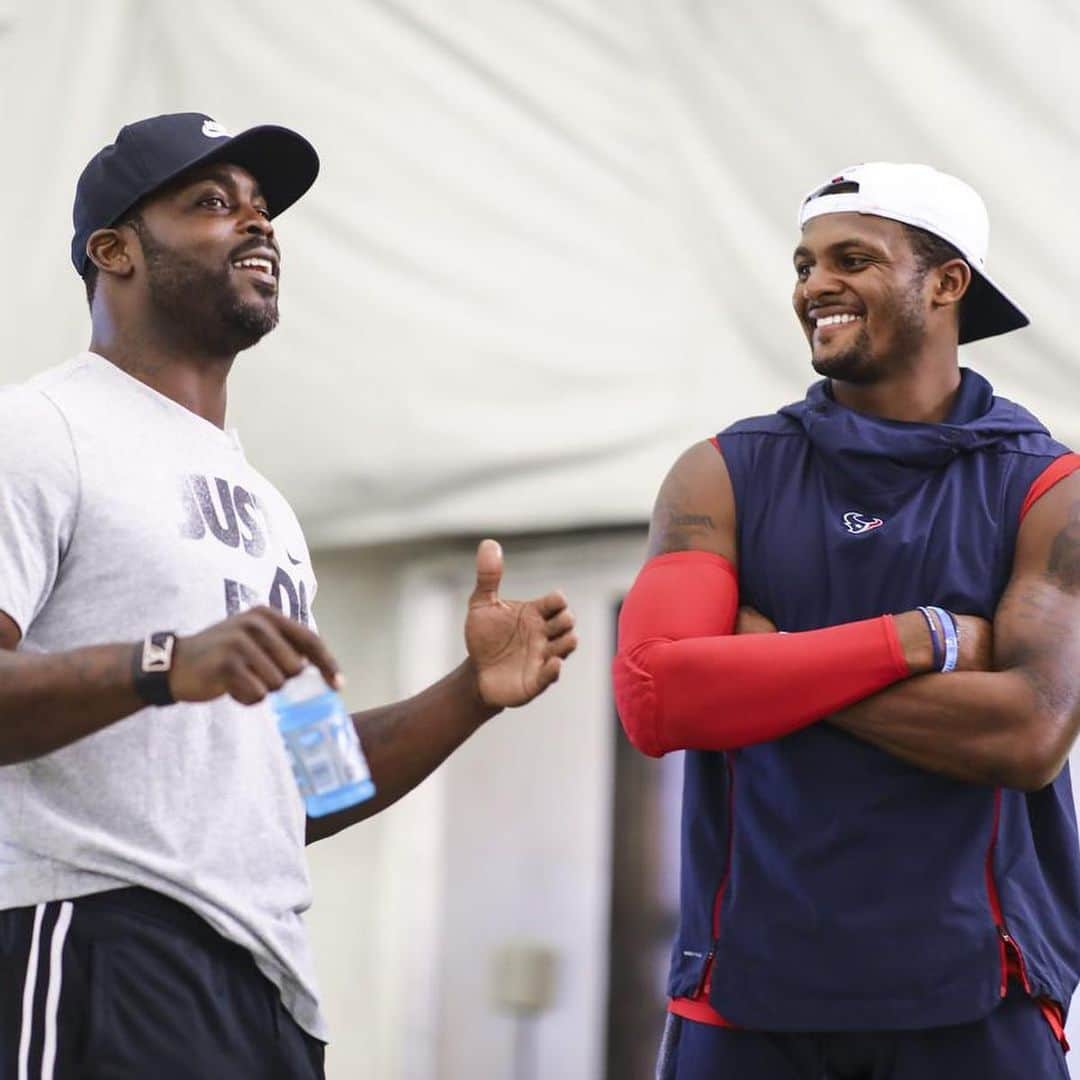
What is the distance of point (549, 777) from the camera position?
3658mm

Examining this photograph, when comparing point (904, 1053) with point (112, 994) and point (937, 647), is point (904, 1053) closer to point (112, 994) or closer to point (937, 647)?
point (937, 647)

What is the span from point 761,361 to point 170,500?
1.64 metres

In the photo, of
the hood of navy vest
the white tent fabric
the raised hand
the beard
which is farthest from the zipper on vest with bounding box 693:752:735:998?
the white tent fabric

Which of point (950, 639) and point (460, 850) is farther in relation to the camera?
point (460, 850)

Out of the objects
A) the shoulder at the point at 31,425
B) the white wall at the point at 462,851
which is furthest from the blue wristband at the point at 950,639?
the white wall at the point at 462,851

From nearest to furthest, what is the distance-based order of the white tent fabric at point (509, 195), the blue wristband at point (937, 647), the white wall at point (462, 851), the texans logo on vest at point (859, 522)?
the blue wristband at point (937, 647)
the texans logo on vest at point (859, 522)
the white tent fabric at point (509, 195)
the white wall at point (462, 851)

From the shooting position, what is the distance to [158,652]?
1.63 meters

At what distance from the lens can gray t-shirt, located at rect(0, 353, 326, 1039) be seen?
70.9 inches

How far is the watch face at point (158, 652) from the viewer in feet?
5.33

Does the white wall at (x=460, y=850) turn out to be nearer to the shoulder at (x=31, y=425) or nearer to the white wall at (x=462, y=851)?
the white wall at (x=462, y=851)

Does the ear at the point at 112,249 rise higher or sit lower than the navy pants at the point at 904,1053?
higher

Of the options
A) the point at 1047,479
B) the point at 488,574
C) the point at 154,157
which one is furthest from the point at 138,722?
the point at 1047,479

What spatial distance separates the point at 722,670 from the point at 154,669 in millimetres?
587

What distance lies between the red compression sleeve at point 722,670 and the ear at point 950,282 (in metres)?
0.44
